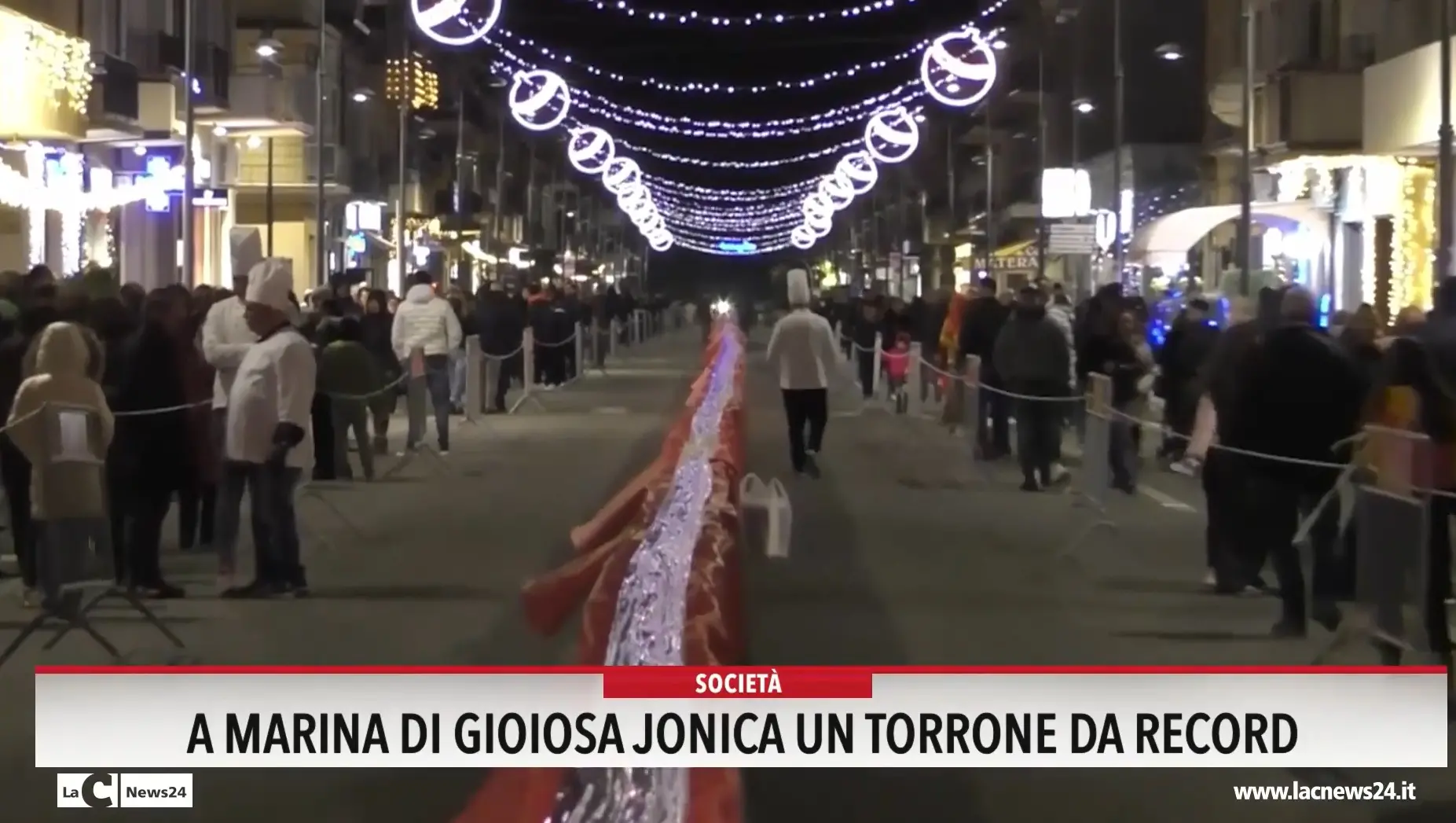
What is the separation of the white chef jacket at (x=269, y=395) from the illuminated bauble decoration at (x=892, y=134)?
121 feet

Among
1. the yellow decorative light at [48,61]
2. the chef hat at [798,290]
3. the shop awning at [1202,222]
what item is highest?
the yellow decorative light at [48,61]

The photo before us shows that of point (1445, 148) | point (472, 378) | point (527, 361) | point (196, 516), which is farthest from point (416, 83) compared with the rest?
point (196, 516)

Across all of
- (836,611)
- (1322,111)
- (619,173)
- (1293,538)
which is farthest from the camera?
(619,173)

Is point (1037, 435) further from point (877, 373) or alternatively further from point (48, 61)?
point (877, 373)

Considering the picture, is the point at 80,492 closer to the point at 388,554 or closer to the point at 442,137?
the point at 388,554

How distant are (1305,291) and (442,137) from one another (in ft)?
254

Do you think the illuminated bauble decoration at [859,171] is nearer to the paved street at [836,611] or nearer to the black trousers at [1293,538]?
the paved street at [836,611]

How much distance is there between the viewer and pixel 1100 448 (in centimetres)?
1956

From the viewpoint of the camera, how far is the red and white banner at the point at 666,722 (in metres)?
7.55

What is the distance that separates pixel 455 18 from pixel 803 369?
6.79m

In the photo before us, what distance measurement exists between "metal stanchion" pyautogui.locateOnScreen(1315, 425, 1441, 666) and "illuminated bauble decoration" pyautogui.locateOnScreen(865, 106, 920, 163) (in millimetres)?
39855

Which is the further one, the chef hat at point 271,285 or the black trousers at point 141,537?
the black trousers at point 141,537

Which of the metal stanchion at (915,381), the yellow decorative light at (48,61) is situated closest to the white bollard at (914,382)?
the metal stanchion at (915,381)

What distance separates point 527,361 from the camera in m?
39.4
